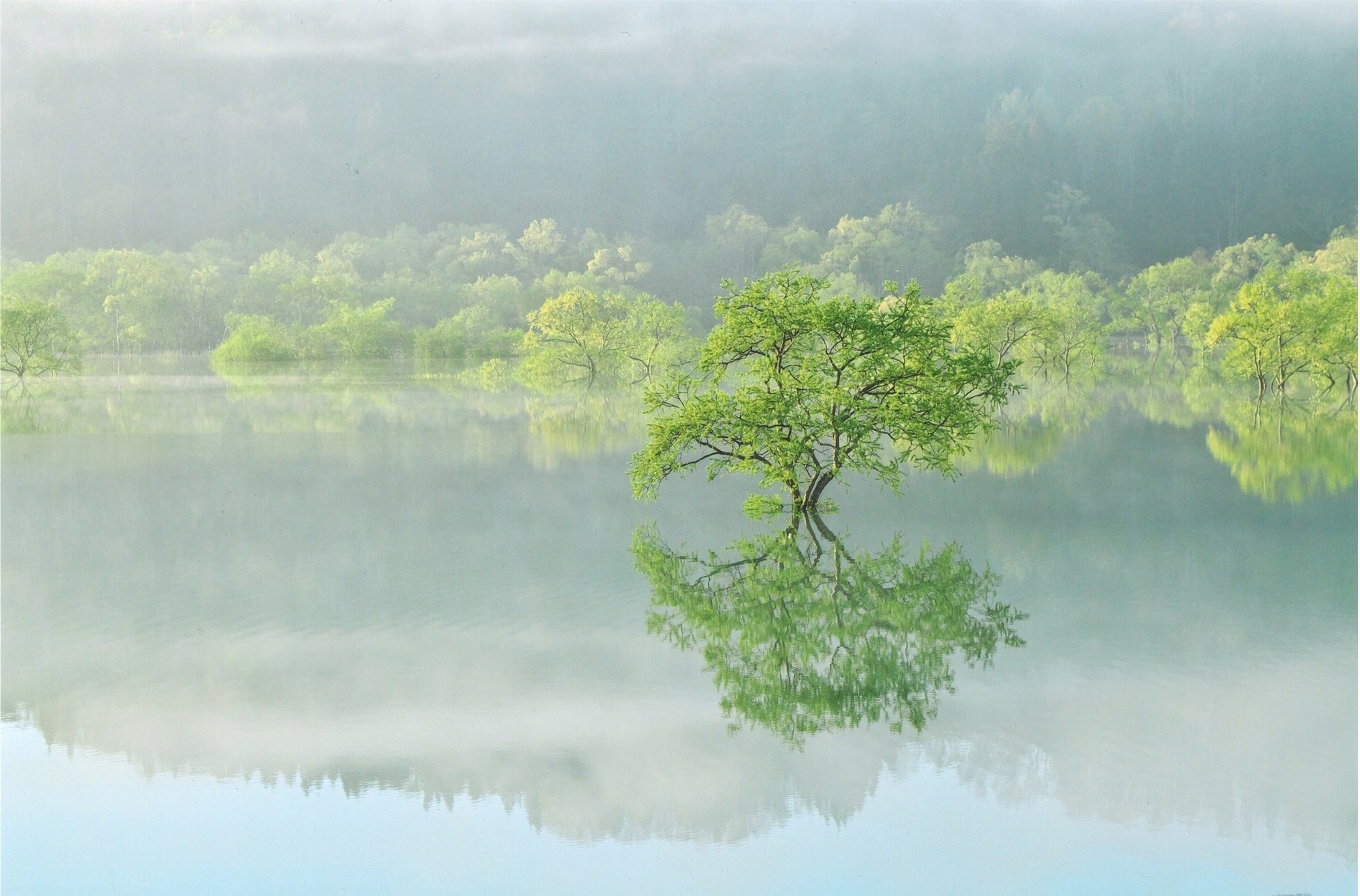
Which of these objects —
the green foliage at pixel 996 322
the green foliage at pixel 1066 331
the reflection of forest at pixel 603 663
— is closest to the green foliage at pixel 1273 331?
the green foliage at pixel 996 322

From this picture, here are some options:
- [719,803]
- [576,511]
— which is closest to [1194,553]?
[576,511]

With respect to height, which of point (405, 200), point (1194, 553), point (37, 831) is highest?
point (405, 200)

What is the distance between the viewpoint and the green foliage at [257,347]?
78.9 m

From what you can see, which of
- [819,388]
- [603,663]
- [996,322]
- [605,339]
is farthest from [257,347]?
[603,663]

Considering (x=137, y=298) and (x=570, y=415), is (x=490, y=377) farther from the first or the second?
(x=137, y=298)

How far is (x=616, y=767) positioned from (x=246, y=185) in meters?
162

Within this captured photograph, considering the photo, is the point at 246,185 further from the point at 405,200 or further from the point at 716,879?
the point at 716,879

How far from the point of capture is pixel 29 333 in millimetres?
53781

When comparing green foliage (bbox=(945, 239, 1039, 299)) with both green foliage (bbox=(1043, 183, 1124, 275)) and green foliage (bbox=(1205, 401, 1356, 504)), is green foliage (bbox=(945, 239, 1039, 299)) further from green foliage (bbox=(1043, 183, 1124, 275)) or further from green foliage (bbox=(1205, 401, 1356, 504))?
green foliage (bbox=(1205, 401, 1356, 504))

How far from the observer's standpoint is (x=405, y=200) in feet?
526

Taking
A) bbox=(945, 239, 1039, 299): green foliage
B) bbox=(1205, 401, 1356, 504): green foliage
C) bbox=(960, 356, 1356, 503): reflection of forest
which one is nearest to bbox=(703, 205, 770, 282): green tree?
bbox=(945, 239, 1039, 299): green foliage

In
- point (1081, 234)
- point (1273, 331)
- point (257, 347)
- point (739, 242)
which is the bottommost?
point (257, 347)

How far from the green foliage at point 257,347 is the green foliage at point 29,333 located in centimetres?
2011

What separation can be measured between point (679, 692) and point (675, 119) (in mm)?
169225
